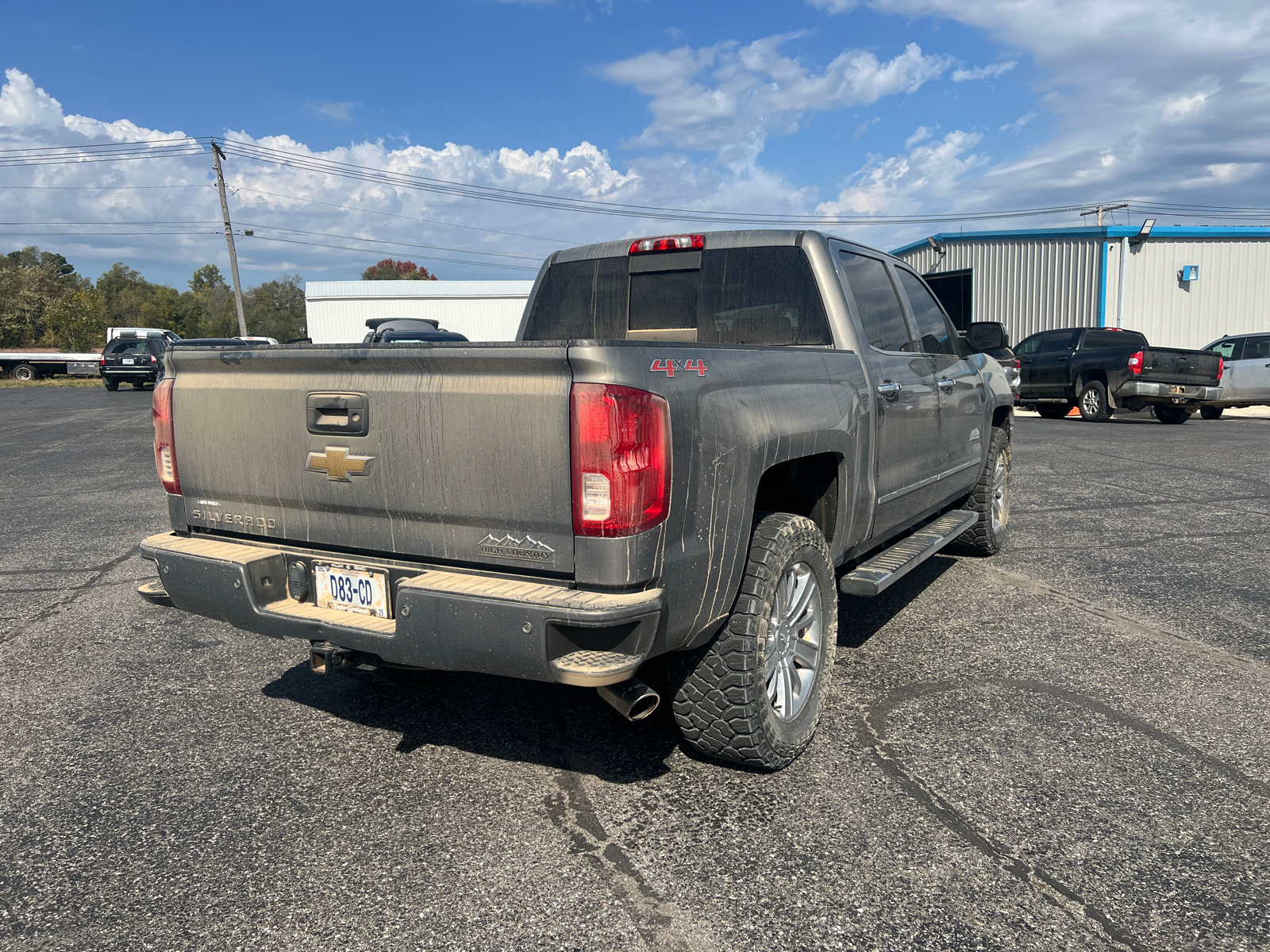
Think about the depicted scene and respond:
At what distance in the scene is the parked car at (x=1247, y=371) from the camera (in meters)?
17.4

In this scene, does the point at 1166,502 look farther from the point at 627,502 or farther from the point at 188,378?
the point at 188,378

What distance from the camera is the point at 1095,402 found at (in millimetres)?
17219

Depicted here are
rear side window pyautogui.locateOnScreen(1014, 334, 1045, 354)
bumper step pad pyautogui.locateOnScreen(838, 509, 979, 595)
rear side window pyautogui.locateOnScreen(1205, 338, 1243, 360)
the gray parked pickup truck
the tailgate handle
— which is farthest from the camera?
rear side window pyautogui.locateOnScreen(1014, 334, 1045, 354)

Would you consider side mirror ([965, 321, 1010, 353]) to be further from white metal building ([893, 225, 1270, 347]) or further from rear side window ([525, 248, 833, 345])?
white metal building ([893, 225, 1270, 347])

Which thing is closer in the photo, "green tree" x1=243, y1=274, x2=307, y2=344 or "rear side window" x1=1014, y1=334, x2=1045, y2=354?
"rear side window" x1=1014, y1=334, x2=1045, y2=354

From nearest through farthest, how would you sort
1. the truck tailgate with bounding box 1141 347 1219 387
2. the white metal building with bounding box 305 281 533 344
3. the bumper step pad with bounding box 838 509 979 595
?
the bumper step pad with bounding box 838 509 979 595 → the truck tailgate with bounding box 1141 347 1219 387 → the white metal building with bounding box 305 281 533 344

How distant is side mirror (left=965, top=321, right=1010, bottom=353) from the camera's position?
5719 millimetres

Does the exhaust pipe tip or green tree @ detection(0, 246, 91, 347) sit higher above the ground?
green tree @ detection(0, 246, 91, 347)

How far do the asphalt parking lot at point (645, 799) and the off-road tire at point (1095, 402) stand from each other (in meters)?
12.9

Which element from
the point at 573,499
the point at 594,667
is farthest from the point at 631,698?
the point at 573,499

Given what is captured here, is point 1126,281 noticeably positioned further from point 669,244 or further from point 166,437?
point 166,437

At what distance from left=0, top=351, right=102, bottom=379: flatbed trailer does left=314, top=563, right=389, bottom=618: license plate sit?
150 feet

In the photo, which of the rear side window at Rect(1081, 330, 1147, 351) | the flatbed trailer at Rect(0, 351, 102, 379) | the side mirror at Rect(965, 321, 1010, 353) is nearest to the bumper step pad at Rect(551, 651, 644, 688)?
the side mirror at Rect(965, 321, 1010, 353)

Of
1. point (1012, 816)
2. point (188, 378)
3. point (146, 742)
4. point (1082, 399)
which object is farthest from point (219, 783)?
point (1082, 399)
